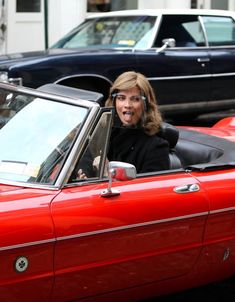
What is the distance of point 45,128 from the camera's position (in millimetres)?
3336

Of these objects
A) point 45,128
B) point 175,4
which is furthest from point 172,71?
point 175,4

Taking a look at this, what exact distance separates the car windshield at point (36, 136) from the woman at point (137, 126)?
0.50 metres

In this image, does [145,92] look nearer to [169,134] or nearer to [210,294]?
[169,134]

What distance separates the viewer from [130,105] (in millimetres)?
3750

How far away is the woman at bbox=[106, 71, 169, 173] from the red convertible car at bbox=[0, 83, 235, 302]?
236 millimetres

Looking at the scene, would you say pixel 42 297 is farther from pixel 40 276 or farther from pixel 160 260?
pixel 160 260

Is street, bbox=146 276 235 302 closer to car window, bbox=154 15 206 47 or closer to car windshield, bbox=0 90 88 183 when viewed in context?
car windshield, bbox=0 90 88 183

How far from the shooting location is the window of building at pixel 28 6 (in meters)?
13.1

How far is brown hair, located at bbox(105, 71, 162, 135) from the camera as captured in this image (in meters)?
3.74

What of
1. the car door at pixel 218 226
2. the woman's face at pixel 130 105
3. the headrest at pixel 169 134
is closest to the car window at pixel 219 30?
the headrest at pixel 169 134

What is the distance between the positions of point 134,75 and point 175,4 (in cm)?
1130

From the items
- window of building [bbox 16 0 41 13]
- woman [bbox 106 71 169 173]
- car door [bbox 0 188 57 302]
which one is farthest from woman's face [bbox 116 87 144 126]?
window of building [bbox 16 0 41 13]

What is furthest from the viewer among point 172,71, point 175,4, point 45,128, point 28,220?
point 175,4

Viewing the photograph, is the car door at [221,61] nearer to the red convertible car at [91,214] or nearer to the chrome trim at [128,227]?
the red convertible car at [91,214]
